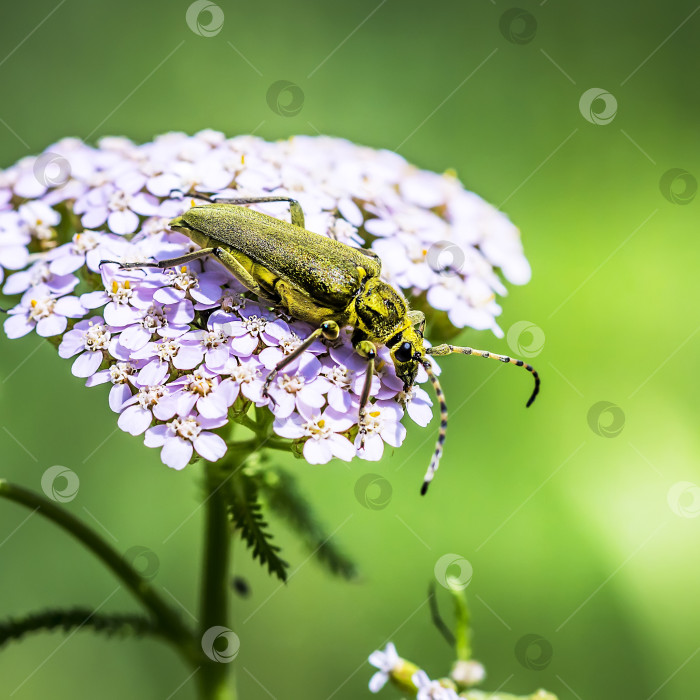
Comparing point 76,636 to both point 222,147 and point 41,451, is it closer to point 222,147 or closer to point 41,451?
point 41,451

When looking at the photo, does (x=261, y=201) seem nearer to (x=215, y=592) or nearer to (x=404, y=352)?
(x=404, y=352)

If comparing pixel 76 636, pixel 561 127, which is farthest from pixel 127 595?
pixel 561 127

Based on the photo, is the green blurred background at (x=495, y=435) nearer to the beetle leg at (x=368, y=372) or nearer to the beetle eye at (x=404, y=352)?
the beetle leg at (x=368, y=372)

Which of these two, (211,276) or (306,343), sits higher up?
(306,343)

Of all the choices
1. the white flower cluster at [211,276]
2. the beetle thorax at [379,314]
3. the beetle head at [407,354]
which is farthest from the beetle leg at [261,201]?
the beetle head at [407,354]

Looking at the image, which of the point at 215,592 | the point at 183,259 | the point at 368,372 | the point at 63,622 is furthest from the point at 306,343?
the point at 63,622

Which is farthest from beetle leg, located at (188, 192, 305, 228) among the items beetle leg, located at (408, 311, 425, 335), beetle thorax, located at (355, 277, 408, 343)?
beetle leg, located at (408, 311, 425, 335)
